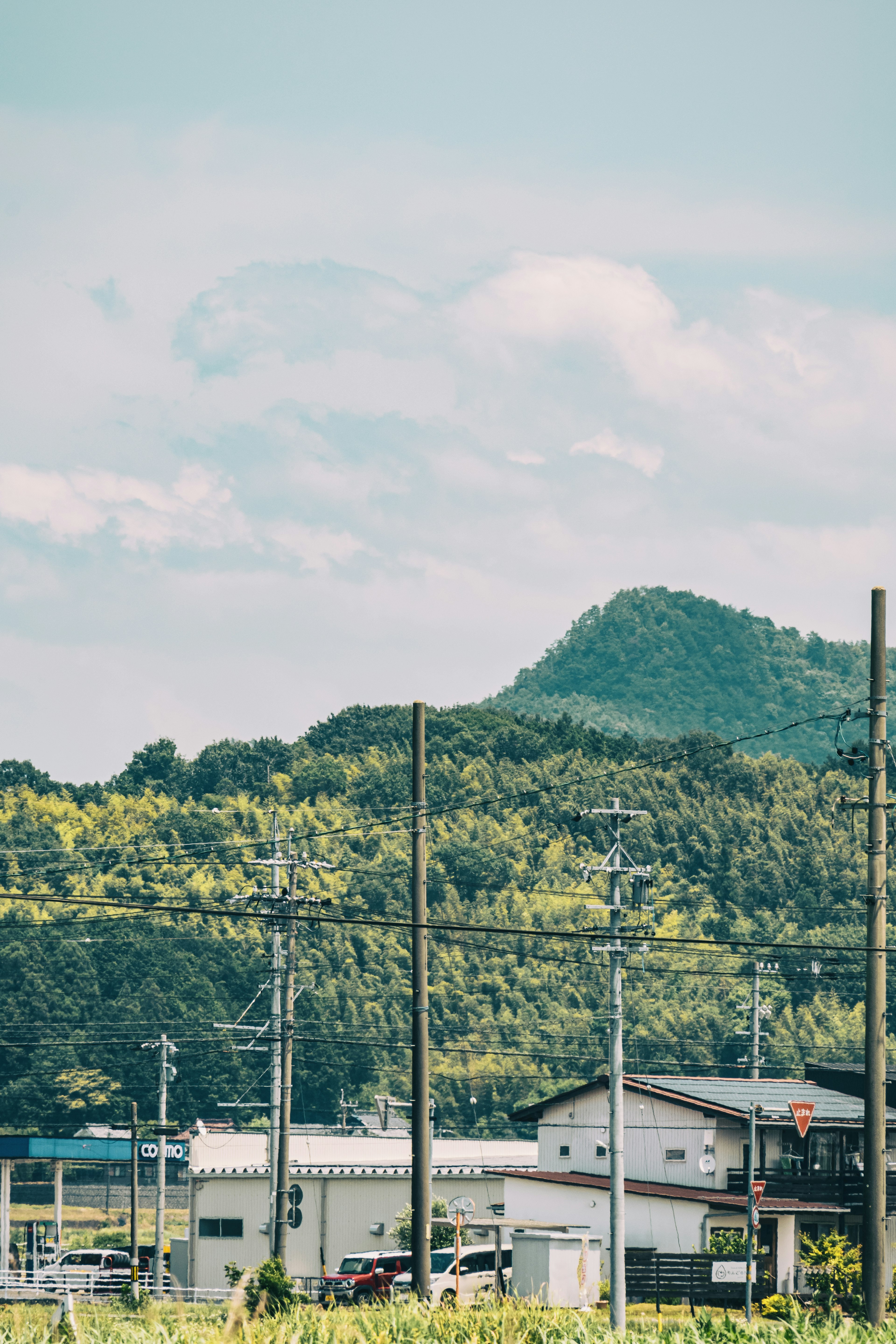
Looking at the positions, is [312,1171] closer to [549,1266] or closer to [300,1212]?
[300,1212]

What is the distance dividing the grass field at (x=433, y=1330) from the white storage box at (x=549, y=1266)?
868 cm

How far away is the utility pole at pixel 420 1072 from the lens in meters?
28.3

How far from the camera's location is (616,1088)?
98.6 ft

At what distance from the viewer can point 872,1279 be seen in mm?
24141

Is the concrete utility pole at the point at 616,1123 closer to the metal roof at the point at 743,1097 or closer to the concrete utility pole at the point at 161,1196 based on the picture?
the metal roof at the point at 743,1097

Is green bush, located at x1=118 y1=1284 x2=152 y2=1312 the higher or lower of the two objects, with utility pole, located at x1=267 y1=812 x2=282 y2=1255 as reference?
lower

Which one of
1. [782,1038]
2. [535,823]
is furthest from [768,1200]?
[535,823]

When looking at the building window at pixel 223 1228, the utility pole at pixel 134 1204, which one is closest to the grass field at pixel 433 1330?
the building window at pixel 223 1228

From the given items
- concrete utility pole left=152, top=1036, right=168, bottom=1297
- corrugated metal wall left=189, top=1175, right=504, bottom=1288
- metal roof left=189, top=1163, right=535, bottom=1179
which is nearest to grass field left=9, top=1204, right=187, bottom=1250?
concrete utility pole left=152, top=1036, right=168, bottom=1297

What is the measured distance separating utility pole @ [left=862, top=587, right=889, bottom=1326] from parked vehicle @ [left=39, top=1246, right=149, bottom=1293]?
2179 cm

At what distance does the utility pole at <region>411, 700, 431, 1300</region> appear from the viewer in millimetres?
28344

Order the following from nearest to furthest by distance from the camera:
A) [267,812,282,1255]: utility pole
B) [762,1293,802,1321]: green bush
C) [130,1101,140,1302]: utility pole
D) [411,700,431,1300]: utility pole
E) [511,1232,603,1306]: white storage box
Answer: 1. [411,700,431,1300]: utility pole
2. [511,1232,603,1306]: white storage box
3. [762,1293,802,1321]: green bush
4. [267,812,282,1255]: utility pole
5. [130,1101,140,1302]: utility pole

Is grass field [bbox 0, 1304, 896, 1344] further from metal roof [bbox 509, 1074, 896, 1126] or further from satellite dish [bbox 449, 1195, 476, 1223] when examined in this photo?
satellite dish [bbox 449, 1195, 476, 1223]

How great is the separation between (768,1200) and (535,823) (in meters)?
94.8
